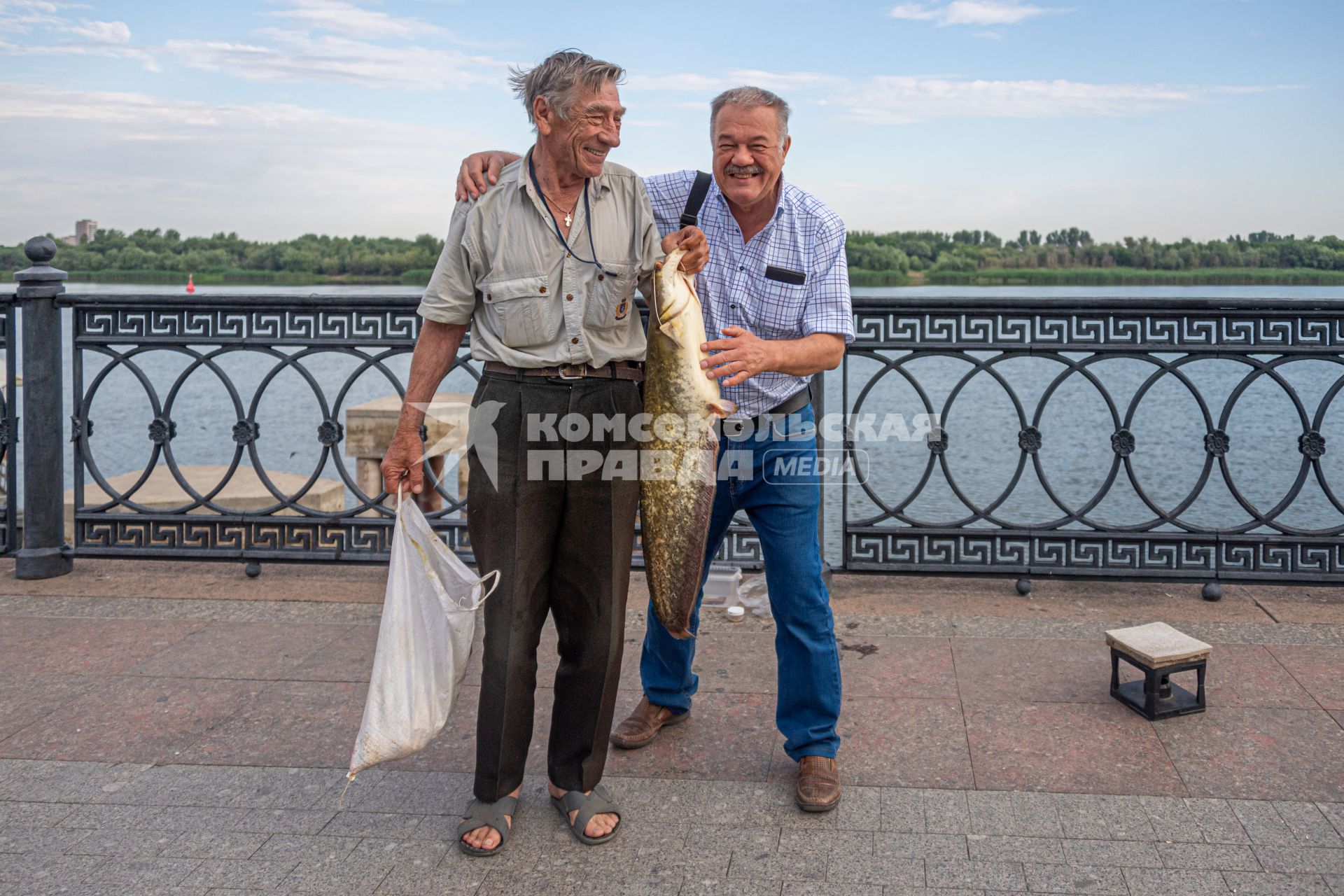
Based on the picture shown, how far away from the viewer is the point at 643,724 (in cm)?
372

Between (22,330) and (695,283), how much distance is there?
4.24 meters

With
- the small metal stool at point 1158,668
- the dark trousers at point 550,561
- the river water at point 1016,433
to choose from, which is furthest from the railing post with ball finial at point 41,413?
the small metal stool at point 1158,668

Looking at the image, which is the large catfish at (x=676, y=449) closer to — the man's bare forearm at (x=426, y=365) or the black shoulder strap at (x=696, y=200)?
the black shoulder strap at (x=696, y=200)

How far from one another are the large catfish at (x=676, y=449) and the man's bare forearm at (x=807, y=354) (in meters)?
0.21

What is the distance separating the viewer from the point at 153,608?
525 centimetres

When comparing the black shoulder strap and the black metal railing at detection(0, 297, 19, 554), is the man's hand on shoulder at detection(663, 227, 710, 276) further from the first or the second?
the black metal railing at detection(0, 297, 19, 554)

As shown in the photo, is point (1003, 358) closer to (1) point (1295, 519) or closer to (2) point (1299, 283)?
(2) point (1299, 283)

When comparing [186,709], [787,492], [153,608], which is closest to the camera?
[787,492]

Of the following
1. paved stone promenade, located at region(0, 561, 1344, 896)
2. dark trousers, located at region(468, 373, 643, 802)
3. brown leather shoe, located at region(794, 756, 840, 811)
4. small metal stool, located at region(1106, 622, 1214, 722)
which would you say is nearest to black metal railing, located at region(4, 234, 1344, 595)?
paved stone promenade, located at region(0, 561, 1344, 896)

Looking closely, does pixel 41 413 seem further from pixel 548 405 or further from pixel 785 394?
pixel 785 394

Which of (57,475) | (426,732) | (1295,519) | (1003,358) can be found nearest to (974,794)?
(426,732)

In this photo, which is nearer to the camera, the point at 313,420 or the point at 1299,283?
the point at 1299,283

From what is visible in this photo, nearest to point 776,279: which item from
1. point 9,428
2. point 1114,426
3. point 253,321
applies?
point 1114,426

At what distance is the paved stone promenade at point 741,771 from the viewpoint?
2.87 metres
